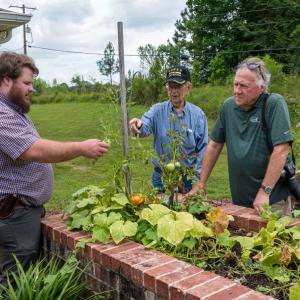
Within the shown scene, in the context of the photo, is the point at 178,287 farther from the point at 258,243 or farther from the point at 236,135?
the point at 236,135

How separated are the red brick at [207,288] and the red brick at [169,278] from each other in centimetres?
12

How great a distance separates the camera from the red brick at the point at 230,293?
6.10 ft

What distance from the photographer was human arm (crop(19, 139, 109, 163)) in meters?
2.58

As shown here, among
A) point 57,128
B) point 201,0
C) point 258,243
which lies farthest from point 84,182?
point 201,0

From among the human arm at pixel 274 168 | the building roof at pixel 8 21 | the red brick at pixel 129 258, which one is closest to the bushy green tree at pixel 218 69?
the building roof at pixel 8 21

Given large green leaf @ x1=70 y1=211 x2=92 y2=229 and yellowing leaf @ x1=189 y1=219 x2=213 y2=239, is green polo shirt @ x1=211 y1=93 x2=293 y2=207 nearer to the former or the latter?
yellowing leaf @ x1=189 y1=219 x2=213 y2=239

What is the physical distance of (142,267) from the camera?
2.23 metres

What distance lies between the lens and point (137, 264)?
2279 mm

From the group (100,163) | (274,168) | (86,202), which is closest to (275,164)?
(274,168)

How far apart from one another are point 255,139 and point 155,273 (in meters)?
1.39

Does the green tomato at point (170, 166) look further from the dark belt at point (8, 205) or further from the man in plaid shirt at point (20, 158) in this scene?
the dark belt at point (8, 205)

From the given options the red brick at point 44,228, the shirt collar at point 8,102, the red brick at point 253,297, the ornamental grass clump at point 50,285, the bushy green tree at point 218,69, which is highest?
the bushy green tree at point 218,69

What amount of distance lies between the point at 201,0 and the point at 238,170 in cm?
3457

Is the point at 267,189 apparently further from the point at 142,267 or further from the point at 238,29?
the point at 238,29
